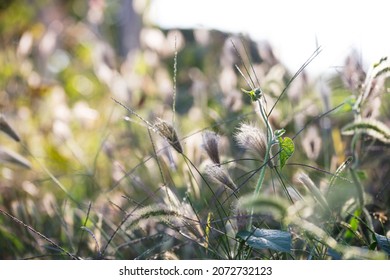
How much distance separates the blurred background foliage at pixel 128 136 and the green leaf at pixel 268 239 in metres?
0.11

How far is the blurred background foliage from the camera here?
6.02 feet

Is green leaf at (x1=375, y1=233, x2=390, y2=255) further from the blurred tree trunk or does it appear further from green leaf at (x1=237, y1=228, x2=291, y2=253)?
the blurred tree trunk

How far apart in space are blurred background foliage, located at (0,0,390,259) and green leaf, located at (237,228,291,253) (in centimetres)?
11

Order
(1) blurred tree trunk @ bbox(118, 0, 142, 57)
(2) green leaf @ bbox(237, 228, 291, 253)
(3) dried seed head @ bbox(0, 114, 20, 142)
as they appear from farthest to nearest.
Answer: (1) blurred tree trunk @ bbox(118, 0, 142, 57), (3) dried seed head @ bbox(0, 114, 20, 142), (2) green leaf @ bbox(237, 228, 291, 253)

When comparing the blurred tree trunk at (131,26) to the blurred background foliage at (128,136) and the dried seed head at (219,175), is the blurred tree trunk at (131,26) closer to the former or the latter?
the blurred background foliage at (128,136)

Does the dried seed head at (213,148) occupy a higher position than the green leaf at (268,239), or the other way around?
the dried seed head at (213,148)

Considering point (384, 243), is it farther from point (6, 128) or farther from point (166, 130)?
point (6, 128)

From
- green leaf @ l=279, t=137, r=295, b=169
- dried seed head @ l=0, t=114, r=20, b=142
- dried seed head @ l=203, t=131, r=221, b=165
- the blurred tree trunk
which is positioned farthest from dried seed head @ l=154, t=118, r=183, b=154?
the blurred tree trunk

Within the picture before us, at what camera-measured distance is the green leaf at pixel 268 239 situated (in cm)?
127

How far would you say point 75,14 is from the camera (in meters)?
10.6

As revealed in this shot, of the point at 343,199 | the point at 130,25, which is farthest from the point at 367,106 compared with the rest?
the point at 130,25

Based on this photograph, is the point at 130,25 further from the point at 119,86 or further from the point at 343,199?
the point at 343,199

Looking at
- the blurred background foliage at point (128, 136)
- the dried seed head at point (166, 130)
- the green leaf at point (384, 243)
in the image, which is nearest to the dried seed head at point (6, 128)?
the blurred background foliage at point (128, 136)

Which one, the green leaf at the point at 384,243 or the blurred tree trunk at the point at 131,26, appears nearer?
the green leaf at the point at 384,243
